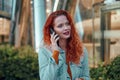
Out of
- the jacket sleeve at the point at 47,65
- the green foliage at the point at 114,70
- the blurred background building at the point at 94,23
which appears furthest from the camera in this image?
the blurred background building at the point at 94,23

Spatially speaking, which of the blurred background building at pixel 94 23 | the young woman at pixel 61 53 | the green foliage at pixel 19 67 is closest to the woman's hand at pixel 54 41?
the young woman at pixel 61 53

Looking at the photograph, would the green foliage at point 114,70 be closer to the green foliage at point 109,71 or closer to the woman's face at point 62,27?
the green foliage at point 109,71

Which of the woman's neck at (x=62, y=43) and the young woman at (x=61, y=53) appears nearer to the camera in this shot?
the young woman at (x=61, y=53)

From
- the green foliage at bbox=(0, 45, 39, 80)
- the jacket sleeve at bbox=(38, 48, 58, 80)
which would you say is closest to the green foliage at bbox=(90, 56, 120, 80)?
the green foliage at bbox=(0, 45, 39, 80)

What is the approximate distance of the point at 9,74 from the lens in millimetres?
8430

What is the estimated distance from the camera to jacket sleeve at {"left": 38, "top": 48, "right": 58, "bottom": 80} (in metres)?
3.10

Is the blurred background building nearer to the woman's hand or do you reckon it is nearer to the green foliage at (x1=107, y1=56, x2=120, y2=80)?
the green foliage at (x1=107, y1=56, x2=120, y2=80)

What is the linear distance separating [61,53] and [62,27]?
0.24m

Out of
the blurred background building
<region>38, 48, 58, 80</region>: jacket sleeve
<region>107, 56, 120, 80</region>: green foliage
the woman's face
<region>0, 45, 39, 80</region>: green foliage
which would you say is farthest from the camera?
the blurred background building

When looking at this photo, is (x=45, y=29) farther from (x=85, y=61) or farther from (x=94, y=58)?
(x=94, y=58)

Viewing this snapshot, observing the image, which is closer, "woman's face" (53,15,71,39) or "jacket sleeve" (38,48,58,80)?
"jacket sleeve" (38,48,58,80)

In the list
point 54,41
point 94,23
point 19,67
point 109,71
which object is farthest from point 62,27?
point 94,23

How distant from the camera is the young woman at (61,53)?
124 inches

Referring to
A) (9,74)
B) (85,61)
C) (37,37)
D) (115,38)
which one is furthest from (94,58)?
(85,61)
